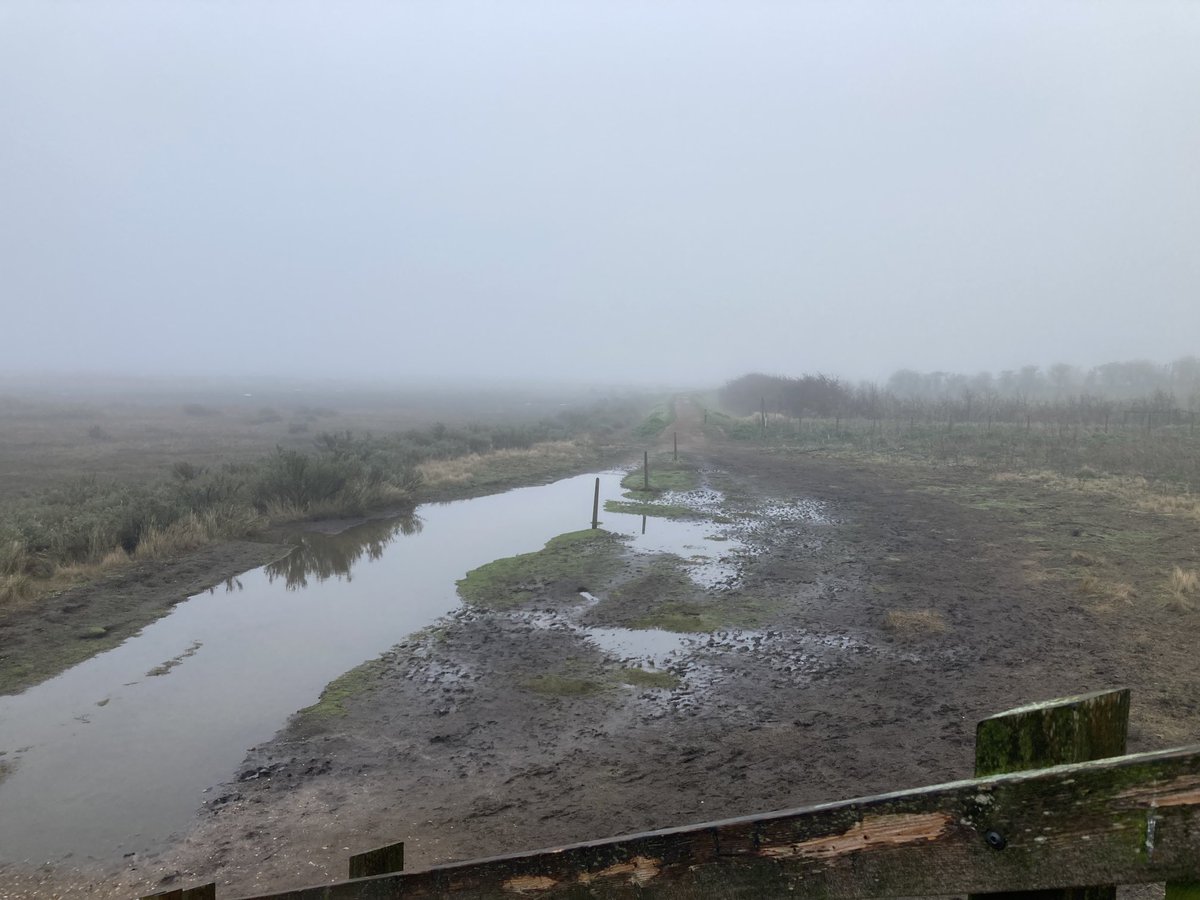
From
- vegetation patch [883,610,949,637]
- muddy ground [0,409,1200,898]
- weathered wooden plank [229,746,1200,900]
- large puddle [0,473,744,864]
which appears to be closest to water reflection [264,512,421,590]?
large puddle [0,473,744,864]

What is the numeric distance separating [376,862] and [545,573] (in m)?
11.7

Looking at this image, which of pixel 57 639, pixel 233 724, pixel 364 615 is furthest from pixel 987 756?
pixel 57 639

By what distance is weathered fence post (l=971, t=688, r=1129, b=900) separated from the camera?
1202mm

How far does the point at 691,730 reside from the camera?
707 centimetres

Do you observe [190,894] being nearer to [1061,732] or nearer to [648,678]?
[1061,732]

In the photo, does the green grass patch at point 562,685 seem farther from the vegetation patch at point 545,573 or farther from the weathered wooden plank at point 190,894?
the weathered wooden plank at point 190,894

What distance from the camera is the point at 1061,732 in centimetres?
122

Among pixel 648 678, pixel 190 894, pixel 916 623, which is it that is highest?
pixel 190 894

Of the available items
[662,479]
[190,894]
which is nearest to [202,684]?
[190,894]

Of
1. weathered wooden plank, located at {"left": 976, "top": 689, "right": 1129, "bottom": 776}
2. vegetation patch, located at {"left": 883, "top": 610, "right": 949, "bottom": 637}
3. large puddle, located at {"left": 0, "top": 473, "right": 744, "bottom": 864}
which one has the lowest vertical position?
large puddle, located at {"left": 0, "top": 473, "right": 744, "bottom": 864}

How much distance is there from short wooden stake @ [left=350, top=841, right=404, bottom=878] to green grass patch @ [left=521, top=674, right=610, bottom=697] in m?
6.47

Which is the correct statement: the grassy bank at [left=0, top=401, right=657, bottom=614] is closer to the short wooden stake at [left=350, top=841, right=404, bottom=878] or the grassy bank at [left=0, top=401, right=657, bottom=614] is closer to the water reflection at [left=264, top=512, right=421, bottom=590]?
the water reflection at [left=264, top=512, right=421, bottom=590]

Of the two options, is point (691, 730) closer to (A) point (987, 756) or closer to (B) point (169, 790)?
(B) point (169, 790)

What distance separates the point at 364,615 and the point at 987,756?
11352 mm
